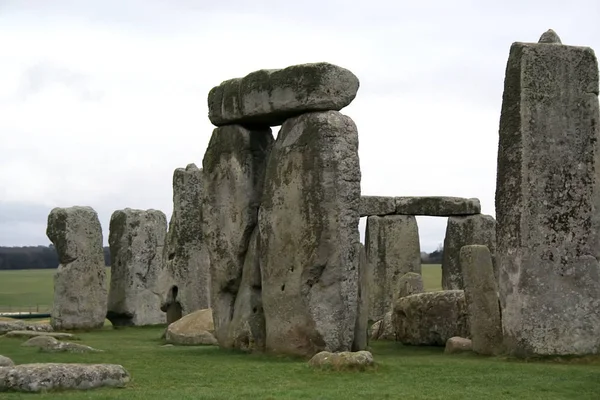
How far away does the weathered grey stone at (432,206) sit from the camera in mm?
29578

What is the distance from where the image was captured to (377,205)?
29.5 m

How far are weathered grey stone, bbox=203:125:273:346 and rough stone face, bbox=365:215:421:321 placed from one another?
1093 centimetres

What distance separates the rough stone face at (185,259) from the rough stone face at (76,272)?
1507 millimetres

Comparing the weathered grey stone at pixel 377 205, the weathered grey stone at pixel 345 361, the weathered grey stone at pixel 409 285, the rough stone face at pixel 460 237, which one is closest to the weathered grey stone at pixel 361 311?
the weathered grey stone at pixel 345 361

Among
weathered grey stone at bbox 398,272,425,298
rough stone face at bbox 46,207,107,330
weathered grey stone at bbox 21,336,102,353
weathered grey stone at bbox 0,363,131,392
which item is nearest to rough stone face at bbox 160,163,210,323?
rough stone face at bbox 46,207,107,330

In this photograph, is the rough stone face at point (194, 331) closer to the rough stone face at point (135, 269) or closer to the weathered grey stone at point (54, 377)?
the rough stone face at point (135, 269)

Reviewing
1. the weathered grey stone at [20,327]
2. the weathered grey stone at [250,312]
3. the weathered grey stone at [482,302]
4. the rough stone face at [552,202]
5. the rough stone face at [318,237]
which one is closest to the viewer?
the rough stone face at [552,202]

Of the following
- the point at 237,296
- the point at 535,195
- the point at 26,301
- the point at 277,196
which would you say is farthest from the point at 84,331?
the point at 26,301

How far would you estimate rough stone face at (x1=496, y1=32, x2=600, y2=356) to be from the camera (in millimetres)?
15195

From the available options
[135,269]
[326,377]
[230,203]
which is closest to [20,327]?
[135,269]

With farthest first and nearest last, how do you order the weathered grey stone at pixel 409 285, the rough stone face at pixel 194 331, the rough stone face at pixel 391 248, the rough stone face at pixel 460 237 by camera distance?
the rough stone face at pixel 460 237 → the rough stone face at pixel 391 248 → the weathered grey stone at pixel 409 285 → the rough stone face at pixel 194 331

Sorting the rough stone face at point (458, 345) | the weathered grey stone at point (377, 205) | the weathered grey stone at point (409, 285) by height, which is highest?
→ the weathered grey stone at point (377, 205)

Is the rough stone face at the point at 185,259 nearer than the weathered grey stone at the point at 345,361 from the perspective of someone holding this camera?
No

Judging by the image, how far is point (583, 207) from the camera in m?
15.3
